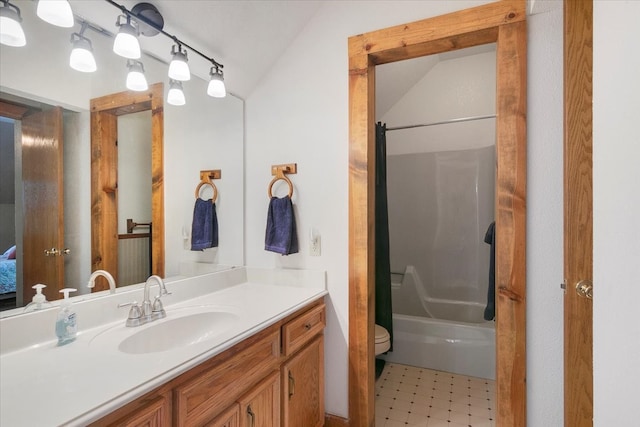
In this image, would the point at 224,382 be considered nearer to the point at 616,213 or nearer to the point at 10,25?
the point at 616,213

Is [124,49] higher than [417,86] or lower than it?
lower

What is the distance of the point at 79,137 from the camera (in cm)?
120

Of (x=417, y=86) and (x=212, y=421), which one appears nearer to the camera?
(x=212, y=421)

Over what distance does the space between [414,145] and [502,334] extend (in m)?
2.06

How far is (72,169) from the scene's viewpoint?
3.87 ft

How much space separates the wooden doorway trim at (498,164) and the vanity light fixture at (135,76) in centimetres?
100

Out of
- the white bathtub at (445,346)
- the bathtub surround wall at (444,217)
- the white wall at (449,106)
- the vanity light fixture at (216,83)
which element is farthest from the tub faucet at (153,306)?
the bathtub surround wall at (444,217)

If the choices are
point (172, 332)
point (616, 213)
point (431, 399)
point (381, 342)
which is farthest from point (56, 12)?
point (431, 399)

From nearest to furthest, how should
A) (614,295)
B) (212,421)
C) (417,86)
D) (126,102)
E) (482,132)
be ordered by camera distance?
(614,295) < (212,421) < (126,102) < (482,132) < (417,86)

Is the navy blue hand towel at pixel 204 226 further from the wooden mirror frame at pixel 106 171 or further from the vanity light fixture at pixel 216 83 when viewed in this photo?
the vanity light fixture at pixel 216 83

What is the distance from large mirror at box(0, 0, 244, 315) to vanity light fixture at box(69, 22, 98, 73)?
0.7 inches

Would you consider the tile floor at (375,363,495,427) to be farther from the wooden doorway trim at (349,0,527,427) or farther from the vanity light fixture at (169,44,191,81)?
the vanity light fixture at (169,44,191,81)

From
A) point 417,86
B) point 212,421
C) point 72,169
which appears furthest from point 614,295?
point 417,86

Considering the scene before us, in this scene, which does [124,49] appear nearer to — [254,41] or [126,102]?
[126,102]
